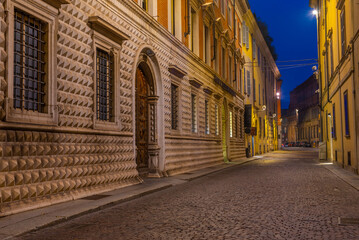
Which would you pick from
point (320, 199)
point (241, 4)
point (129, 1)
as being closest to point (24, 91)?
point (129, 1)

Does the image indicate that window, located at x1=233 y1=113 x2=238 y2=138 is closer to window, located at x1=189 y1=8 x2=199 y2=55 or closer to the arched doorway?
window, located at x1=189 y1=8 x2=199 y2=55

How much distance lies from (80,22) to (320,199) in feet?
23.8

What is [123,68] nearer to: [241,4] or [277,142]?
[241,4]

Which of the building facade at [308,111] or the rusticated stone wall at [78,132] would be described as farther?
the building facade at [308,111]

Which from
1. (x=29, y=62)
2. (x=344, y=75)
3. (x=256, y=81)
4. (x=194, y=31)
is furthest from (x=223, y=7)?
(x=29, y=62)

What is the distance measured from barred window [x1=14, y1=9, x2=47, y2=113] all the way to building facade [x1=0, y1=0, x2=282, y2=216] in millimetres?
22

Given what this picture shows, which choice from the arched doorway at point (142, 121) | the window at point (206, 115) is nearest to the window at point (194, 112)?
the window at point (206, 115)

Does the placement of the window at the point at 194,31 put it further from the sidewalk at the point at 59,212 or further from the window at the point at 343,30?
the sidewalk at the point at 59,212

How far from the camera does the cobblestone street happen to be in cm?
598

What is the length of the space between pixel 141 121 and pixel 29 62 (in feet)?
23.1

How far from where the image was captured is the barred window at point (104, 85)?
36.7 feet

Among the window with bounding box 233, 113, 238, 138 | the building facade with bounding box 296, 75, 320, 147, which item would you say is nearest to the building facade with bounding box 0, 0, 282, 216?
the window with bounding box 233, 113, 238, 138

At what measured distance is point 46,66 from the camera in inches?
→ 344

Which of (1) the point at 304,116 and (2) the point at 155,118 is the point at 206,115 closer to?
(2) the point at 155,118
